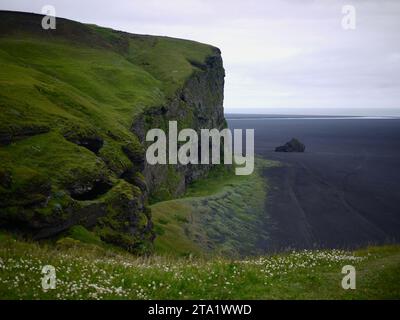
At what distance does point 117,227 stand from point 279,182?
294ft

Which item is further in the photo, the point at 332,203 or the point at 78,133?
the point at 332,203

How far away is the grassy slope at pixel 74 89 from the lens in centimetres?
4041

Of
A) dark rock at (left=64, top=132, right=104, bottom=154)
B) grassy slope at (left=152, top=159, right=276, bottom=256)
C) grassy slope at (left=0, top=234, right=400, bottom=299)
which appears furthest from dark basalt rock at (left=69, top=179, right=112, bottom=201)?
grassy slope at (left=0, top=234, right=400, bottom=299)

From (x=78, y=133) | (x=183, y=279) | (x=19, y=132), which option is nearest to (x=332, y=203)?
(x=78, y=133)

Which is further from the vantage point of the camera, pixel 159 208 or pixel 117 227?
pixel 159 208

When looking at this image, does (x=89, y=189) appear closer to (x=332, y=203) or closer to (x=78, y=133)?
(x=78, y=133)

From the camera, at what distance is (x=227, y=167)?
13750cm

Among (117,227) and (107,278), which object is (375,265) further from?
(117,227)

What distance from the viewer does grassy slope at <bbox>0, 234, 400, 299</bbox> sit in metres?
14.9

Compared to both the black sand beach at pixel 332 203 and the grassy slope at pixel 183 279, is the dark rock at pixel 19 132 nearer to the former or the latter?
the grassy slope at pixel 183 279

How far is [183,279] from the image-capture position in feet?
55.3

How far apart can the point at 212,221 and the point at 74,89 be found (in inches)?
1390

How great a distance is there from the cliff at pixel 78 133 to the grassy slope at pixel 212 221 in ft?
26.9
